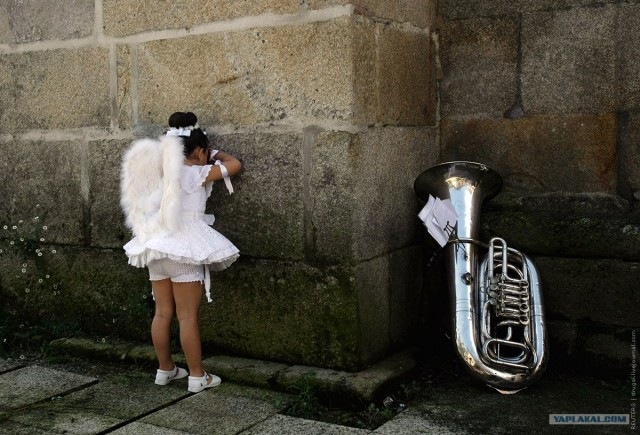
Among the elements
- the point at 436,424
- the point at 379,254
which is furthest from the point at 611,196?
the point at 436,424

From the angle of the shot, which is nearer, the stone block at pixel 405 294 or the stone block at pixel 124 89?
the stone block at pixel 405 294

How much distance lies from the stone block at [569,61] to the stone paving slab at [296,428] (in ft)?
6.50

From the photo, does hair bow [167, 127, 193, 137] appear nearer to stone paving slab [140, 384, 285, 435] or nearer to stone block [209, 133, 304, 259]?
stone block [209, 133, 304, 259]

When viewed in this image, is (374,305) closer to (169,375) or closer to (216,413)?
(216,413)

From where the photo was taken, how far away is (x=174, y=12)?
14.1 ft

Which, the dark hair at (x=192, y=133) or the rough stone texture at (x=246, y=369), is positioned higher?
the dark hair at (x=192, y=133)

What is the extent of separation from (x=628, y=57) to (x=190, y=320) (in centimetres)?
257

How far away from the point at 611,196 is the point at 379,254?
124 cm

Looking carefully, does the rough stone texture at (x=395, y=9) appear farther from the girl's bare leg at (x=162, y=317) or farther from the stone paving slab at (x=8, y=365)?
the stone paving slab at (x=8, y=365)

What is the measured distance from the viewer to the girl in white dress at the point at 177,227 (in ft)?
12.7

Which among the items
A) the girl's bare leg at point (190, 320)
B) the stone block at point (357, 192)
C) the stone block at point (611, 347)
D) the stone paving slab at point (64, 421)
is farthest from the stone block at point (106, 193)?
the stone block at point (611, 347)

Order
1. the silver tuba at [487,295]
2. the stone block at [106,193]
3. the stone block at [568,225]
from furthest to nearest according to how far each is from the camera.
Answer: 1. the stone block at [106,193]
2. the stone block at [568,225]
3. the silver tuba at [487,295]

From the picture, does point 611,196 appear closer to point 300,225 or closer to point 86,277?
point 300,225

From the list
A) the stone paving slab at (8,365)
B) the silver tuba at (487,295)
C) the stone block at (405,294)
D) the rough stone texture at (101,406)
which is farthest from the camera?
the stone paving slab at (8,365)
